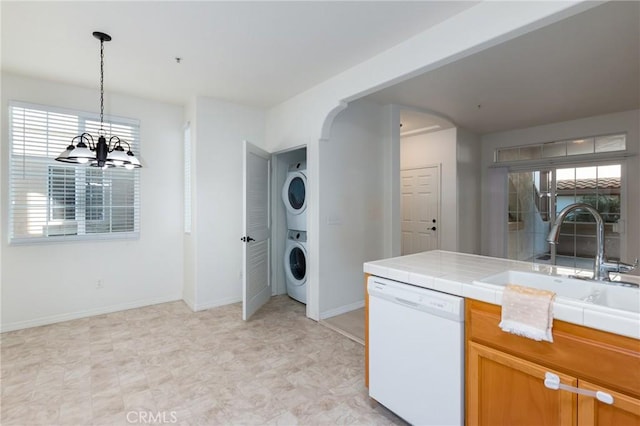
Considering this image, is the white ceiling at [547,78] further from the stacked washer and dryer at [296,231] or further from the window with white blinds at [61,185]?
the window with white blinds at [61,185]

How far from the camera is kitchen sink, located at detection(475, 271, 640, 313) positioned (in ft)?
4.64

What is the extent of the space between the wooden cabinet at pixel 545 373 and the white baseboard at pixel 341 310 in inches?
83.5

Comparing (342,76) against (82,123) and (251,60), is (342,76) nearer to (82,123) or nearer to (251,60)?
(251,60)

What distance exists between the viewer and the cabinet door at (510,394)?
1234mm

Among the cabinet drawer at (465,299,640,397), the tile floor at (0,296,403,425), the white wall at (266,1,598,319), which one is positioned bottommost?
the tile floor at (0,296,403,425)

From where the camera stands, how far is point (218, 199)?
3910 mm

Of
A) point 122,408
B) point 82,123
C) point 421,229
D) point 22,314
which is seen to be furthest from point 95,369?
point 421,229

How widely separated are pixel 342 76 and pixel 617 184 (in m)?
4.39

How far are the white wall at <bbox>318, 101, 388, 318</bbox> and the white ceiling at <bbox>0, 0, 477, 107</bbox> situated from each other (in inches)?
31.1

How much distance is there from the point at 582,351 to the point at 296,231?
332 centimetres

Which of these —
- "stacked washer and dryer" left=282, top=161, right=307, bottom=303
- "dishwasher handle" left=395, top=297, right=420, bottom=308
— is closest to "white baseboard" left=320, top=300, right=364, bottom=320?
"stacked washer and dryer" left=282, top=161, right=307, bottom=303

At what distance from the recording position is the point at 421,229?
18.3ft

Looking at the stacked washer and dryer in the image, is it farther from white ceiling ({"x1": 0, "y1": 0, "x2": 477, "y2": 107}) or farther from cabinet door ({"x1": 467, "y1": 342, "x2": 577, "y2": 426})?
cabinet door ({"x1": 467, "y1": 342, "x2": 577, "y2": 426})

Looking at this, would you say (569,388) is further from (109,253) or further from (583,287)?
(109,253)
